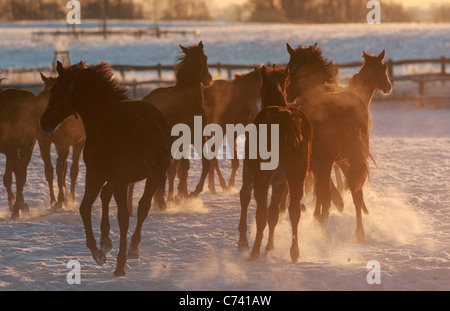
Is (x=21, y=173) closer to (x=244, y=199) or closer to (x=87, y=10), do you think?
(x=244, y=199)

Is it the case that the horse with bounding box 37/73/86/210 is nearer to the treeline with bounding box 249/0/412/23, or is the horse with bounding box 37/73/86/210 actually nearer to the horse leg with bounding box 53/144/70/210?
the horse leg with bounding box 53/144/70/210

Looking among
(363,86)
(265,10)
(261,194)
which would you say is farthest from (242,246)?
(265,10)

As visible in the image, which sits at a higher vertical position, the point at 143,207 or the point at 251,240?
the point at 143,207

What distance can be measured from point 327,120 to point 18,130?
4.61m

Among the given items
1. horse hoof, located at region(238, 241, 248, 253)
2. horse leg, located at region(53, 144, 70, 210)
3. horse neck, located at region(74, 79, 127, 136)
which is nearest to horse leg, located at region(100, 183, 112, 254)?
horse neck, located at region(74, 79, 127, 136)

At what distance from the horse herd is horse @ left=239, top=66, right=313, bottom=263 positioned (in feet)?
0.03

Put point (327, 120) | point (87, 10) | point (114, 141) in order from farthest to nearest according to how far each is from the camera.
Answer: point (87, 10) < point (327, 120) < point (114, 141)

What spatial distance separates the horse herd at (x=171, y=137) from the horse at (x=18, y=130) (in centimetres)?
1

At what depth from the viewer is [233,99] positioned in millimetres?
10977

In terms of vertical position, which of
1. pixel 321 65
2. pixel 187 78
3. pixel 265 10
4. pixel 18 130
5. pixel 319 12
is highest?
pixel 265 10

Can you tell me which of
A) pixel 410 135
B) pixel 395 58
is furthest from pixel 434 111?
pixel 395 58

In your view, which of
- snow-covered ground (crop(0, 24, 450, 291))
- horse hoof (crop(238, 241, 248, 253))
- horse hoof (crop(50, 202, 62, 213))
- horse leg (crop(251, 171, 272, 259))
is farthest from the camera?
horse hoof (crop(50, 202, 62, 213))

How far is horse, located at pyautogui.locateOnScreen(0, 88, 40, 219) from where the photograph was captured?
936 cm
